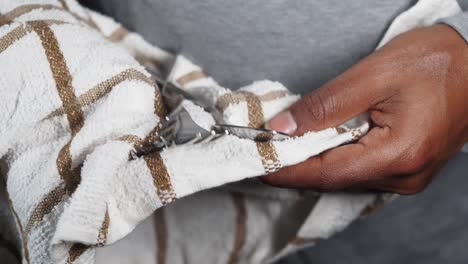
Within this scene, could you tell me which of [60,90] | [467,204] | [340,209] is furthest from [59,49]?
[467,204]

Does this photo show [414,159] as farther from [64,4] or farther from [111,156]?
[64,4]

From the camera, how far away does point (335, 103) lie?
419mm

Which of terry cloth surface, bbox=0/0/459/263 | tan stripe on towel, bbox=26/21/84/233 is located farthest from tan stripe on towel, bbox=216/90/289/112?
tan stripe on towel, bbox=26/21/84/233

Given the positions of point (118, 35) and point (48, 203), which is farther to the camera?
point (118, 35)

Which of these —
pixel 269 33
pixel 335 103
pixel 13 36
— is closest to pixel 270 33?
pixel 269 33

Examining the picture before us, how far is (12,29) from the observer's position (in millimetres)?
423

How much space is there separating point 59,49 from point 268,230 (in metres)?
0.26

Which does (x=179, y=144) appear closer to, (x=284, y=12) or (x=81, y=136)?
(x=81, y=136)

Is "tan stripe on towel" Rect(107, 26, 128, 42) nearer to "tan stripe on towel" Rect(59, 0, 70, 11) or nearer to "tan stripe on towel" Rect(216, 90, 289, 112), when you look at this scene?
"tan stripe on towel" Rect(59, 0, 70, 11)

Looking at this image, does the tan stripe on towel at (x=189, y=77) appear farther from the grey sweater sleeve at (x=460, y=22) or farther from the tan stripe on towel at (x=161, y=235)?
the grey sweater sleeve at (x=460, y=22)

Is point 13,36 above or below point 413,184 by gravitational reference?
above

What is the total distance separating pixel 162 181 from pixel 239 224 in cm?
16

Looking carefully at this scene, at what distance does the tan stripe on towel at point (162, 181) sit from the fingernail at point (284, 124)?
0.32 feet

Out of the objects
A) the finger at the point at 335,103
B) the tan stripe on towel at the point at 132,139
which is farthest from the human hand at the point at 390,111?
the tan stripe on towel at the point at 132,139
